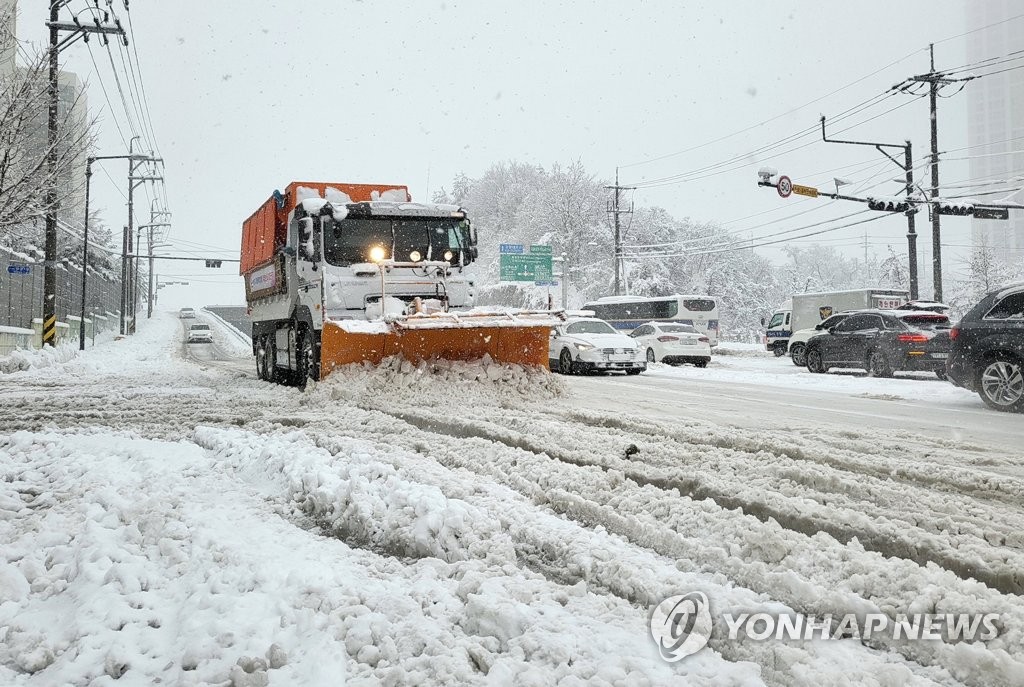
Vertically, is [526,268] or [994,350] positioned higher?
[526,268]

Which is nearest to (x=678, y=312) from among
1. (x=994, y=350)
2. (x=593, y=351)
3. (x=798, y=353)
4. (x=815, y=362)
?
(x=798, y=353)

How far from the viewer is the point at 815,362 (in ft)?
63.6

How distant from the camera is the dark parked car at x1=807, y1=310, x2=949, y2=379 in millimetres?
16219

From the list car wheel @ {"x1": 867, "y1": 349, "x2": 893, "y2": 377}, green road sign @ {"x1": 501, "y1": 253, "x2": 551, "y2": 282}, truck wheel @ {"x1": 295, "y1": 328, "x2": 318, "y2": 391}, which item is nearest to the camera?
truck wheel @ {"x1": 295, "y1": 328, "x2": 318, "y2": 391}

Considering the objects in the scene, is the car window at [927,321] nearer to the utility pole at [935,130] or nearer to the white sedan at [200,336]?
the utility pole at [935,130]

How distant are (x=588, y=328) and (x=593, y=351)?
61.2 inches

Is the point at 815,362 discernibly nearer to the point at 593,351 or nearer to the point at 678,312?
the point at 593,351

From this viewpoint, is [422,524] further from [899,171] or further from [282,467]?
[899,171]

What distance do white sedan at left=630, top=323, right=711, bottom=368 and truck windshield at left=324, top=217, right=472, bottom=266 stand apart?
12.3m

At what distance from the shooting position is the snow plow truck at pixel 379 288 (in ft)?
32.2

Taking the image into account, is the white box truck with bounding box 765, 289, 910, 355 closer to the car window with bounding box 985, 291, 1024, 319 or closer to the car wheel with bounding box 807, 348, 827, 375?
the car wheel with bounding box 807, 348, 827, 375

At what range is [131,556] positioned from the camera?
3.29m

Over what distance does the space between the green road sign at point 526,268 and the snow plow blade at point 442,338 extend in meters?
36.5

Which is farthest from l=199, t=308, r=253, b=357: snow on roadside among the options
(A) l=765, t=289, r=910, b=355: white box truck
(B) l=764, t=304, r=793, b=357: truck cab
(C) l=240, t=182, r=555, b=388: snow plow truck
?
(A) l=765, t=289, r=910, b=355: white box truck
